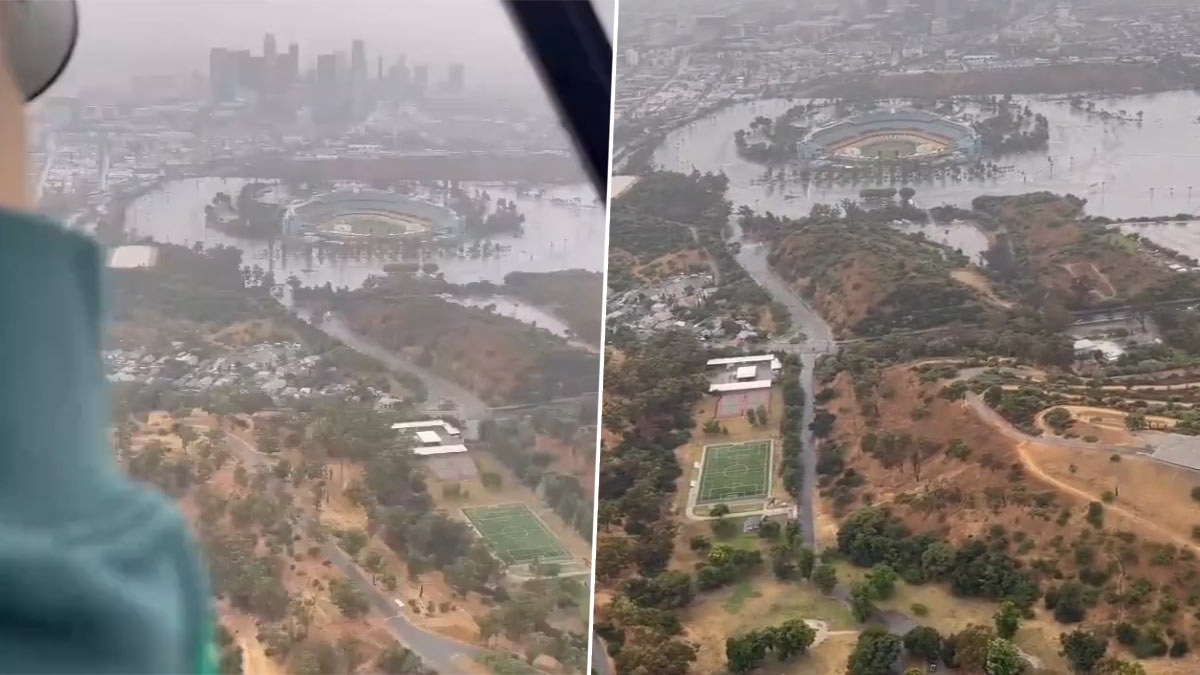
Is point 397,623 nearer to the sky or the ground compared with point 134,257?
nearer to the ground

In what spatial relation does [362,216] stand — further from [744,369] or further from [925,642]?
[925,642]

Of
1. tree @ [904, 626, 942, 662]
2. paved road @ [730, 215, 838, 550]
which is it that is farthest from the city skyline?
tree @ [904, 626, 942, 662]

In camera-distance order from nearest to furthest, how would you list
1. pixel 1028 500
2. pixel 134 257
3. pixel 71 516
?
pixel 71 516
pixel 134 257
pixel 1028 500

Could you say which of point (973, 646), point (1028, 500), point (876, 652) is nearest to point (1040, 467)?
point (1028, 500)

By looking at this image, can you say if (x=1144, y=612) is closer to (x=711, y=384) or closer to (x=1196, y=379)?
(x=1196, y=379)

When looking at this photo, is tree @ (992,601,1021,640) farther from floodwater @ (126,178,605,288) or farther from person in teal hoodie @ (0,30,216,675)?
person in teal hoodie @ (0,30,216,675)

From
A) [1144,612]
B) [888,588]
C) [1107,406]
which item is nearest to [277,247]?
[888,588]

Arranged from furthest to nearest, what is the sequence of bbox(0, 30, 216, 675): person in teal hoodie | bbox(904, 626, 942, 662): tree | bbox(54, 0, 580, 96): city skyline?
bbox(904, 626, 942, 662): tree → bbox(54, 0, 580, 96): city skyline → bbox(0, 30, 216, 675): person in teal hoodie
